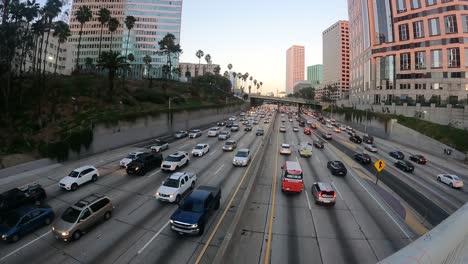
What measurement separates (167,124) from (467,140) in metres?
58.5

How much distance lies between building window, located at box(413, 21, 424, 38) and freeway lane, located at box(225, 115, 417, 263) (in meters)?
85.8

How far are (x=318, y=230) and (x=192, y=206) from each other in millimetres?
8216

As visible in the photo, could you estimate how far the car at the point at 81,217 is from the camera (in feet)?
44.1

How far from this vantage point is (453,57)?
75.6m

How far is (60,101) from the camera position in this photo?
154 ft

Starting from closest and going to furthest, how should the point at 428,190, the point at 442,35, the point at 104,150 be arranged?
the point at 428,190 → the point at 104,150 → the point at 442,35

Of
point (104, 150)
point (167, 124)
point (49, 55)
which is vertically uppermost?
point (49, 55)

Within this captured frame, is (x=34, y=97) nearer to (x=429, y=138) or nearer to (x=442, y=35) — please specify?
(x=429, y=138)

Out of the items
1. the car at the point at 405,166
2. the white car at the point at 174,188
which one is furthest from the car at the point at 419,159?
the white car at the point at 174,188

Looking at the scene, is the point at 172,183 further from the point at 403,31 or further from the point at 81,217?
the point at 403,31

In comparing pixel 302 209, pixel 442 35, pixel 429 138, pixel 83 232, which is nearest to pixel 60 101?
pixel 83 232

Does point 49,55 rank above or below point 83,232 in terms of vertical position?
above

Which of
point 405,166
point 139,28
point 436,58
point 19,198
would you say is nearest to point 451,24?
point 436,58

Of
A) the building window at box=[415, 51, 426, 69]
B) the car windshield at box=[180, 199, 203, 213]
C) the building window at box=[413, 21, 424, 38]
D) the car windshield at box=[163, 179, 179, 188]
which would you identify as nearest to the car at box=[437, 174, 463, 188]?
the car windshield at box=[180, 199, 203, 213]
